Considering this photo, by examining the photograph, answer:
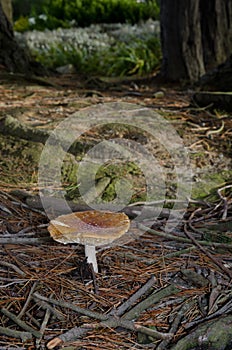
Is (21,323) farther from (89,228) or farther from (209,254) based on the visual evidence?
(209,254)

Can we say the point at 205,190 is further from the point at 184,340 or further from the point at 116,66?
the point at 116,66

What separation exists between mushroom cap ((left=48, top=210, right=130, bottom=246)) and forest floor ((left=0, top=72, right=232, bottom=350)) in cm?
15

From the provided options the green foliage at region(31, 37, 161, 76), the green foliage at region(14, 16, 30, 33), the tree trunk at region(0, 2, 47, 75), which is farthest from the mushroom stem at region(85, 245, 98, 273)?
the green foliage at region(14, 16, 30, 33)

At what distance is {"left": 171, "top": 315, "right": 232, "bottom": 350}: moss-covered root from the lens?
1582 millimetres

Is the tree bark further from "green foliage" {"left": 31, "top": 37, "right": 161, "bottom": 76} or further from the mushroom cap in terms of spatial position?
the mushroom cap

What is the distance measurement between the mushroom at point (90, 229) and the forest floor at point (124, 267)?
13 cm

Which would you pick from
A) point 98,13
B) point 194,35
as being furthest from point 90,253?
point 98,13

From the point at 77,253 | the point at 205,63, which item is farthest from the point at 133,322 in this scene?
the point at 205,63

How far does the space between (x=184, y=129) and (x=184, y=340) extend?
1.90m

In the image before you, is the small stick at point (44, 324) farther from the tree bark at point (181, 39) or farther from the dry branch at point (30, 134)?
the tree bark at point (181, 39)

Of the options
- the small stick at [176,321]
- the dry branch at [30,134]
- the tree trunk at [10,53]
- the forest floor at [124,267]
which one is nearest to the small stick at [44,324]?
the forest floor at [124,267]

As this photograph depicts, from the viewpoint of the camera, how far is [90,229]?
1.82 m

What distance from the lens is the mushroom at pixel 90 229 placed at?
1782 mm

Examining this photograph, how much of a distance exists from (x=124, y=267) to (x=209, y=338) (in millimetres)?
472
